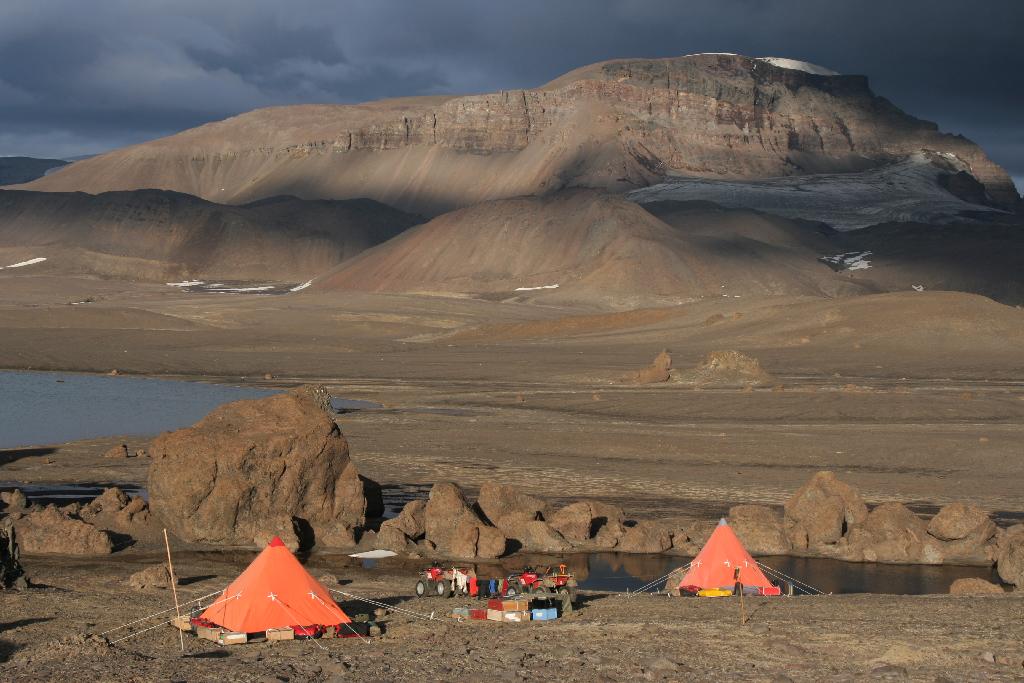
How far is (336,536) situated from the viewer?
24.7 meters

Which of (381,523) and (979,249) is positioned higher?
(979,249)

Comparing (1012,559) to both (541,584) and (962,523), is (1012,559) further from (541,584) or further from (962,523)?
(541,584)

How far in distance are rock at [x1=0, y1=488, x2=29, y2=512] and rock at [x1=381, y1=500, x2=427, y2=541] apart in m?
7.01

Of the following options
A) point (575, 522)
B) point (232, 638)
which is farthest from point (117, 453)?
point (232, 638)

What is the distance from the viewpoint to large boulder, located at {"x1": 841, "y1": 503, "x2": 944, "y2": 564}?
2366 centimetres

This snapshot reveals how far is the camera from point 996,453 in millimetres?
35312

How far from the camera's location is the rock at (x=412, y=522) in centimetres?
2428

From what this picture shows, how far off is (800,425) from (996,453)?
775 centimetres

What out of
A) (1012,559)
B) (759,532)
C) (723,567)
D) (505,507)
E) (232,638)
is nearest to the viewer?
(232,638)

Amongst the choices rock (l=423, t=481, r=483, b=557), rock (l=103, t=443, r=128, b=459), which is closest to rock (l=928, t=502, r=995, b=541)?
rock (l=423, t=481, r=483, b=557)

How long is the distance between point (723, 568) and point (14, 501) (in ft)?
45.1

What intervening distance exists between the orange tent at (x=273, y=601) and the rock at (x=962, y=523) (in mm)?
11916

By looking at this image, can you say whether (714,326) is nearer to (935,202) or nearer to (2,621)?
(2,621)

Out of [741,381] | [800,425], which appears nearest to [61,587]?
[800,425]
